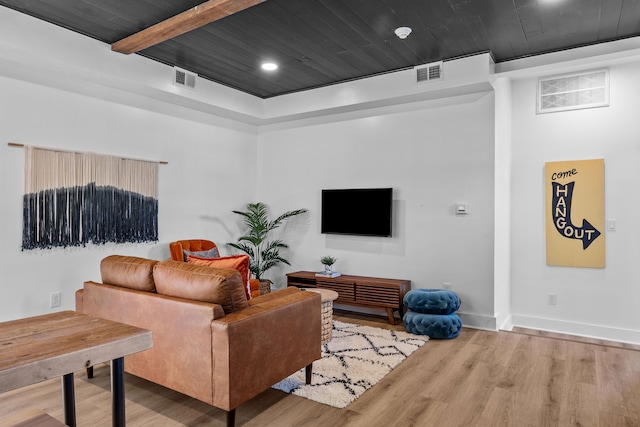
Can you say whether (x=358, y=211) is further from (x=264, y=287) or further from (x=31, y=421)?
(x=31, y=421)

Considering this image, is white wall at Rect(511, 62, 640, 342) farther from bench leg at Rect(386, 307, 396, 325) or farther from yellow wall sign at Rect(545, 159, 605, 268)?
bench leg at Rect(386, 307, 396, 325)

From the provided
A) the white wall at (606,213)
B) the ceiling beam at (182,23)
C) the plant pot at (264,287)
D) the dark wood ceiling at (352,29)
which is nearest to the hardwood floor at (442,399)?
the white wall at (606,213)

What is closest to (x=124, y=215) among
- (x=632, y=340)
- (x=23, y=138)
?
(x=23, y=138)

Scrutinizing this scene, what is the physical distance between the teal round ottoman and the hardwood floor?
17.3 inches

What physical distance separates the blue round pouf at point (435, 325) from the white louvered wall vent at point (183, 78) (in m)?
3.55

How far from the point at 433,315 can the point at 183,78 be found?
12.2ft

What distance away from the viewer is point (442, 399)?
108 inches

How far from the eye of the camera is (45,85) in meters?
3.86

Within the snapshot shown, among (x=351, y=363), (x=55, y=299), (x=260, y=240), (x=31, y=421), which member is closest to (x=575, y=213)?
(x=351, y=363)

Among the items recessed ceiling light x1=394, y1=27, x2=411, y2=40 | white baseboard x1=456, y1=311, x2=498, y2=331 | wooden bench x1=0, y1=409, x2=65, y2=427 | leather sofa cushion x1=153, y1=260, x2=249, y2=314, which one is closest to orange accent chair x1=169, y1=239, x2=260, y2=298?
leather sofa cushion x1=153, y1=260, x2=249, y2=314

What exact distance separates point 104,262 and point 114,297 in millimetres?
336

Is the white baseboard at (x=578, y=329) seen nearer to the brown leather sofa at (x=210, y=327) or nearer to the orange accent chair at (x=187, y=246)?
the brown leather sofa at (x=210, y=327)

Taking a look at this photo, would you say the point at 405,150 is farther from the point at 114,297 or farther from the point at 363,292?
the point at 114,297

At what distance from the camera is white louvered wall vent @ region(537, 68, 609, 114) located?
415 cm
